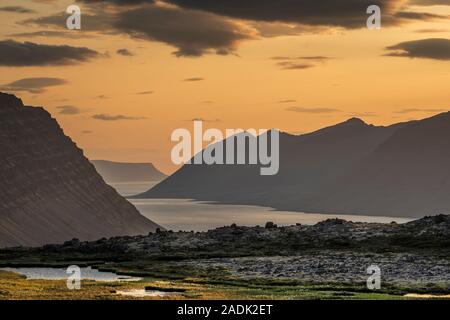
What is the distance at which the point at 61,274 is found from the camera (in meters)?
102

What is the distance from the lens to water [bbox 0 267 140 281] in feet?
315

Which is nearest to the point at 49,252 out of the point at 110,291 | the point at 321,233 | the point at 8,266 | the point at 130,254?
the point at 130,254

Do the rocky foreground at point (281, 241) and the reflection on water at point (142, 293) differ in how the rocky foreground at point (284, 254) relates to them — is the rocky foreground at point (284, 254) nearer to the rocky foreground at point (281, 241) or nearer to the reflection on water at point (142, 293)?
the rocky foreground at point (281, 241)

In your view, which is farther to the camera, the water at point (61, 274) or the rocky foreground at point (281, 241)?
the rocky foreground at point (281, 241)

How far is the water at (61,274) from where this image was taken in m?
96.0

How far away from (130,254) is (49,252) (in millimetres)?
16966

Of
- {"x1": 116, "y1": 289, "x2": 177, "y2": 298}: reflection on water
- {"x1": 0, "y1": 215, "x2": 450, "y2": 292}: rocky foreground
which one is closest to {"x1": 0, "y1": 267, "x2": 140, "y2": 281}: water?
{"x1": 0, "y1": 215, "x2": 450, "y2": 292}: rocky foreground

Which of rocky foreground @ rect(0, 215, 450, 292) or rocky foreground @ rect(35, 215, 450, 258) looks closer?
rocky foreground @ rect(0, 215, 450, 292)

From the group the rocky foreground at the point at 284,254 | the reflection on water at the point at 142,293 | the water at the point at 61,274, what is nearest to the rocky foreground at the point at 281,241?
the rocky foreground at the point at 284,254

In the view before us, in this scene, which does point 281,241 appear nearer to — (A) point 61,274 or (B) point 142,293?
(A) point 61,274

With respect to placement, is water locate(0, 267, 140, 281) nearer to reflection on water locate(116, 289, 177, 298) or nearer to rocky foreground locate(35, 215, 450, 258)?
reflection on water locate(116, 289, 177, 298)

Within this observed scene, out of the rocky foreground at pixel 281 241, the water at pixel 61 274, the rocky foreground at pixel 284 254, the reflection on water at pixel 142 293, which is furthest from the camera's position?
the rocky foreground at pixel 281 241

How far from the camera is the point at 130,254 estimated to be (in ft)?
464

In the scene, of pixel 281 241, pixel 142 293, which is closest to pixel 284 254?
pixel 281 241
